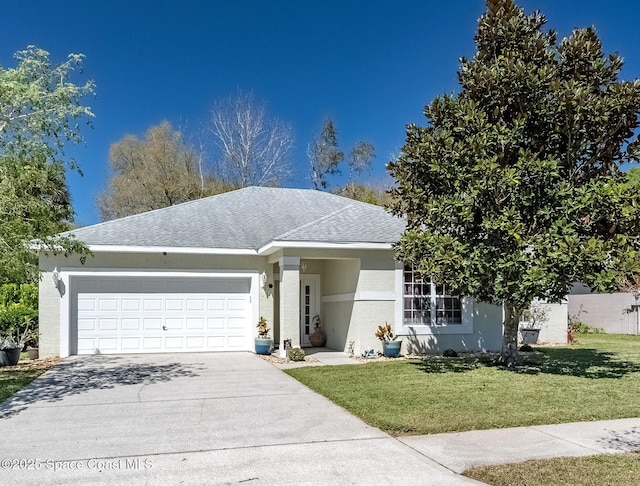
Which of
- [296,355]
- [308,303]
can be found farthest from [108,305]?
[308,303]

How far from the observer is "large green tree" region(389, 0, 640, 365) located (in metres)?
9.64

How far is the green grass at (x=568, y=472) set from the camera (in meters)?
4.82

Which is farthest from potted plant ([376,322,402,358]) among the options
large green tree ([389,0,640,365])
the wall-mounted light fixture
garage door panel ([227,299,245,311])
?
the wall-mounted light fixture

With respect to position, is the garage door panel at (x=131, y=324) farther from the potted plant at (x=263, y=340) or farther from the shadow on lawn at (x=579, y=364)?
the shadow on lawn at (x=579, y=364)

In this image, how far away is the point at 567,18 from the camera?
11906 mm

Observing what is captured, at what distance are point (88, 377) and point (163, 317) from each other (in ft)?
13.7

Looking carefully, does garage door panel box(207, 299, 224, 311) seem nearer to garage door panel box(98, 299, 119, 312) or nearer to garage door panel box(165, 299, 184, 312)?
garage door panel box(165, 299, 184, 312)

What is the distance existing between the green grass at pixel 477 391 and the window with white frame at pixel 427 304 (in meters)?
1.48

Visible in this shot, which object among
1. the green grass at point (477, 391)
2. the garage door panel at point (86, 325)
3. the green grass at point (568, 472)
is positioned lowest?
the green grass at point (477, 391)

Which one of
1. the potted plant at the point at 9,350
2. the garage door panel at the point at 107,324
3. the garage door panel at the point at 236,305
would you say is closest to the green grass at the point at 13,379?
the potted plant at the point at 9,350

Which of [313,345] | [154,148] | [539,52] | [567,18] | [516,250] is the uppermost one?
[154,148]

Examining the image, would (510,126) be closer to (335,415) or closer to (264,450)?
(335,415)

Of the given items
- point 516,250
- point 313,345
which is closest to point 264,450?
point 516,250

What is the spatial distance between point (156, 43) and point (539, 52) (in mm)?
16460
